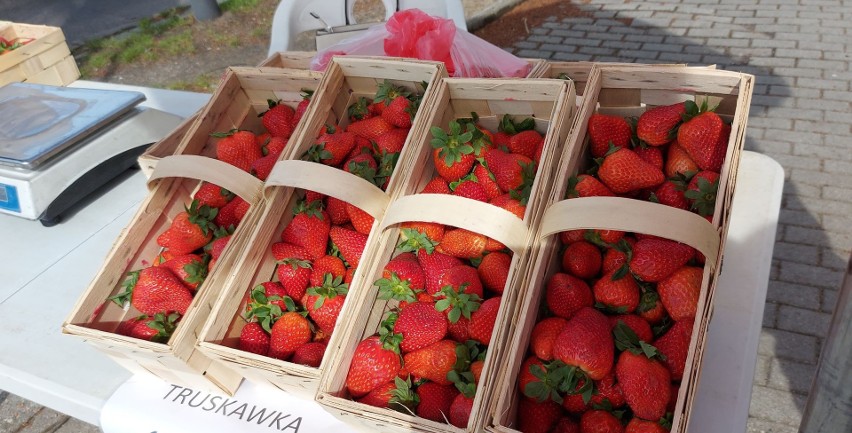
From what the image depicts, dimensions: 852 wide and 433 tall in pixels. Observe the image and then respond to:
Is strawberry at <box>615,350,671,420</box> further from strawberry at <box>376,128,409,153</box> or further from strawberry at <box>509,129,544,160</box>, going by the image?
strawberry at <box>376,128,409,153</box>

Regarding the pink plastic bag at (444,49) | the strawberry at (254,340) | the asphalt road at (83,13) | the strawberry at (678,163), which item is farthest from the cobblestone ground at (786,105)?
the asphalt road at (83,13)

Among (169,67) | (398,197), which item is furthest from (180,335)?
(169,67)

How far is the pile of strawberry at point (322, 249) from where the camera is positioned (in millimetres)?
1257

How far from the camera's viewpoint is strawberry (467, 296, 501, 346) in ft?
3.81

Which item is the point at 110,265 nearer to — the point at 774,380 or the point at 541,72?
the point at 541,72

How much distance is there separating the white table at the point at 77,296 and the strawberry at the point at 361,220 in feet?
1.85

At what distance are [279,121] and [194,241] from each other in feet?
1.45

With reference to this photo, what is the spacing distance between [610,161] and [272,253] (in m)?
0.77

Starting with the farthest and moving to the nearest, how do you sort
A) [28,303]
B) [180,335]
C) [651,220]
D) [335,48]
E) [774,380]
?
[774,380], [335,48], [28,303], [180,335], [651,220]

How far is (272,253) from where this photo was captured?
4.56 ft

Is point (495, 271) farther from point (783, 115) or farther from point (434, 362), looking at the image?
point (783, 115)

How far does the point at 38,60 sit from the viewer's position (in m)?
2.88

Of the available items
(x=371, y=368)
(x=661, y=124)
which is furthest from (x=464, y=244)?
(x=661, y=124)

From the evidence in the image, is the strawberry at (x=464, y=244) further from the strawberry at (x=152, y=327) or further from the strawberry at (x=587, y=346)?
the strawberry at (x=152, y=327)
